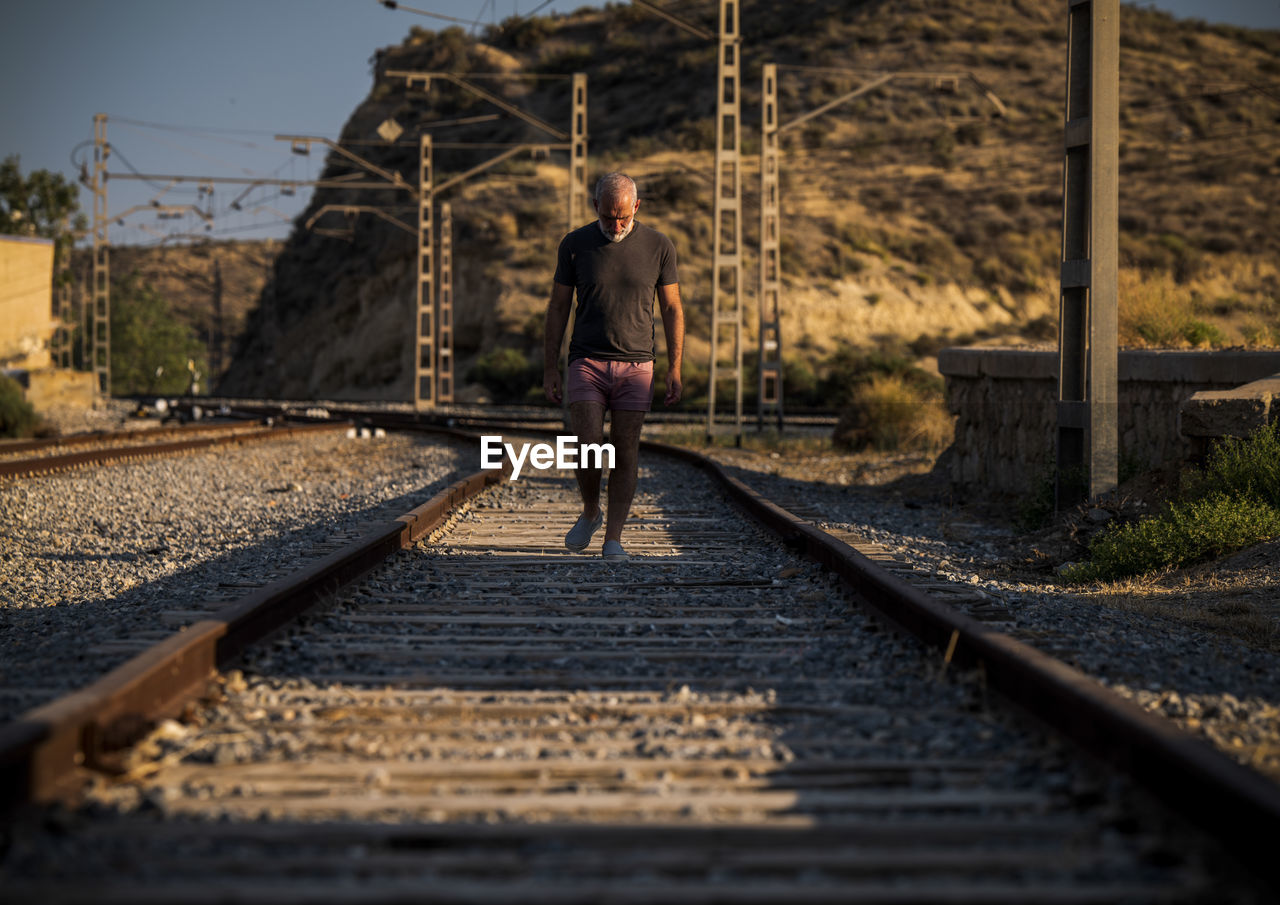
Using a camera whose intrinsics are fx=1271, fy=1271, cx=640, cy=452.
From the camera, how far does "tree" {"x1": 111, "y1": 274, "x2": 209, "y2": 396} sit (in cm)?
8406

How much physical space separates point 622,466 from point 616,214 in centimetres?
163

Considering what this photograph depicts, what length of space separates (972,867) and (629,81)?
3335 inches

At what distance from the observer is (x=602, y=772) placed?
3.59 metres

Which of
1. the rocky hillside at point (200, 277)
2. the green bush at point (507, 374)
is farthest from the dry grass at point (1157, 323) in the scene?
the rocky hillside at point (200, 277)

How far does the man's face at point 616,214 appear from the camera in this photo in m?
7.25

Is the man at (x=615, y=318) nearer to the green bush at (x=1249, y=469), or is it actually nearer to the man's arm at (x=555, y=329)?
the man's arm at (x=555, y=329)

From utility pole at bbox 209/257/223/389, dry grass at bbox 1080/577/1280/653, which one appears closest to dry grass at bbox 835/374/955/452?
dry grass at bbox 1080/577/1280/653

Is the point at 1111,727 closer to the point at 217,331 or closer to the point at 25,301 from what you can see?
the point at 25,301

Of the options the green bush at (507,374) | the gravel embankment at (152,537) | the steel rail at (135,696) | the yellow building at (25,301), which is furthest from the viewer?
the green bush at (507,374)

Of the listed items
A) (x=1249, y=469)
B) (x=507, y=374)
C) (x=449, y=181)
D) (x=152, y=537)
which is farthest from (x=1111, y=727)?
(x=507, y=374)

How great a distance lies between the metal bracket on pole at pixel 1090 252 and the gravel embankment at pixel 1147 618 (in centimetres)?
82

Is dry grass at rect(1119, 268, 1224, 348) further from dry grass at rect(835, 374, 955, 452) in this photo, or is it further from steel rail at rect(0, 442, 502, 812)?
steel rail at rect(0, 442, 502, 812)

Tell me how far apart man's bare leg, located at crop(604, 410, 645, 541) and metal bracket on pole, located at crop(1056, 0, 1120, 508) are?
369cm

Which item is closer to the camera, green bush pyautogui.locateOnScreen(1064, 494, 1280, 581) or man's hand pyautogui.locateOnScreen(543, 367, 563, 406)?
man's hand pyautogui.locateOnScreen(543, 367, 563, 406)
